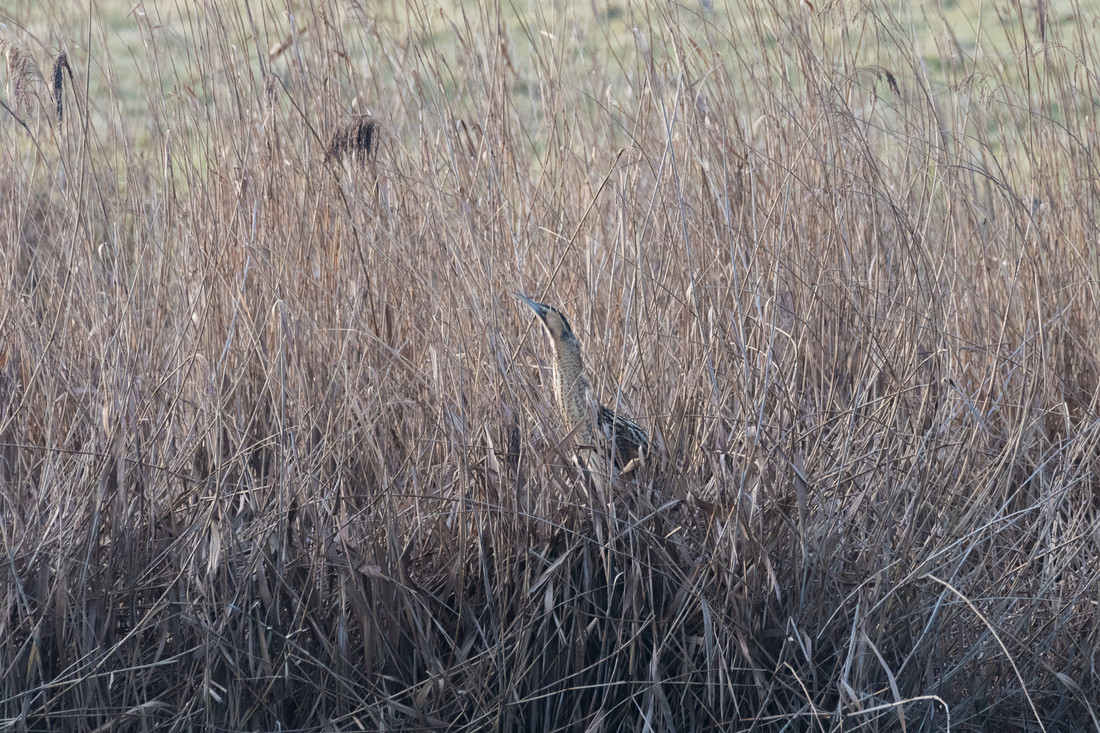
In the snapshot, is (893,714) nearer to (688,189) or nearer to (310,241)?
(688,189)

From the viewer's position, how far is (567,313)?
7.98 ft

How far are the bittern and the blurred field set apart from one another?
4cm

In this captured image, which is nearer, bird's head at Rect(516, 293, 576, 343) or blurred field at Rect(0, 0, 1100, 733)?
blurred field at Rect(0, 0, 1100, 733)

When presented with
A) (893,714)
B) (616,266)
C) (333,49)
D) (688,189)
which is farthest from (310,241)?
(893,714)

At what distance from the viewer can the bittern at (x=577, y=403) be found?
2016 mm

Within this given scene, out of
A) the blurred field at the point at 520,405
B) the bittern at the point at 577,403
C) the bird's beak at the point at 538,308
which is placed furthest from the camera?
the bird's beak at the point at 538,308

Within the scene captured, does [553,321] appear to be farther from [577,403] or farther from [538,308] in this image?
[577,403]

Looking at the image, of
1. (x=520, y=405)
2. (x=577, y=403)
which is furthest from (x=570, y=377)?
(x=520, y=405)

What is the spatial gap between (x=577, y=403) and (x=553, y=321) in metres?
0.15

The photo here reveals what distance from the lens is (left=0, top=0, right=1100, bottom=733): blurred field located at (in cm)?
181

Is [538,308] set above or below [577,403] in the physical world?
above

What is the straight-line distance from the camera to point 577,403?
82.7 inches

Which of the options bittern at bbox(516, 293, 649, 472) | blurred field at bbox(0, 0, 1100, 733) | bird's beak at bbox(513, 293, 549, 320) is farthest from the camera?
bird's beak at bbox(513, 293, 549, 320)

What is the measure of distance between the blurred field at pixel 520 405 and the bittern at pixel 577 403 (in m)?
0.04
